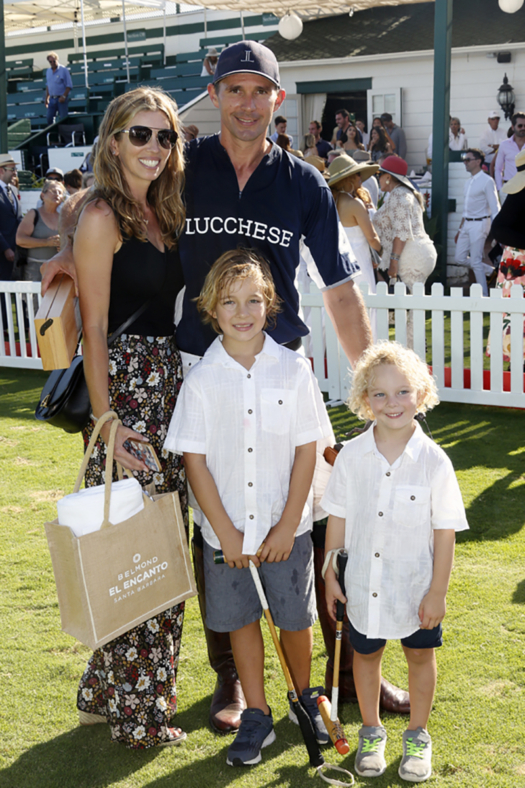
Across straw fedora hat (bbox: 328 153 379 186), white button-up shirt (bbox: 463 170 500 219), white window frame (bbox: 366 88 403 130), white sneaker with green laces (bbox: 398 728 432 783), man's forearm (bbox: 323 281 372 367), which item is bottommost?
white sneaker with green laces (bbox: 398 728 432 783)

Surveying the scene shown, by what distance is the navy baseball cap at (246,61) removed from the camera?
261cm

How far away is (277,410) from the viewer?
2.53 meters

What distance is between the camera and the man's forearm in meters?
2.89

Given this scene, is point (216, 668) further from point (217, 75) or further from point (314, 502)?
point (217, 75)

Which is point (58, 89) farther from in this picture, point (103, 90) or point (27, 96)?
point (27, 96)

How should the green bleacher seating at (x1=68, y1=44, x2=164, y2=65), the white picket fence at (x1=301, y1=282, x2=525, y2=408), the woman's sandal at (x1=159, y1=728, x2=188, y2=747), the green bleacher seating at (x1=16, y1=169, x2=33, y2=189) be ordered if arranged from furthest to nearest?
the green bleacher seating at (x1=68, y1=44, x2=164, y2=65) → the green bleacher seating at (x1=16, y1=169, x2=33, y2=189) → the white picket fence at (x1=301, y1=282, x2=525, y2=408) → the woman's sandal at (x1=159, y1=728, x2=188, y2=747)

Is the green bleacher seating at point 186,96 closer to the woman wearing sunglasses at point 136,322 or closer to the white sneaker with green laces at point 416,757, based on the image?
the woman wearing sunglasses at point 136,322

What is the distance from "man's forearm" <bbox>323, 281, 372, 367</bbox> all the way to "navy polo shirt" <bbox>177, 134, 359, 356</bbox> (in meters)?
0.08

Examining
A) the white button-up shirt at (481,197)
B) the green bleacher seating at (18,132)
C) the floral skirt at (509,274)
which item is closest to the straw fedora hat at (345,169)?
the floral skirt at (509,274)

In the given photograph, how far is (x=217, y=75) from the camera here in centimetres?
269

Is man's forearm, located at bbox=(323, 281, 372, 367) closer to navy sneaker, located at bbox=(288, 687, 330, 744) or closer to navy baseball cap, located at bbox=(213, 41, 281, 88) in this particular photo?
navy baseball cap, located at bbox=(213, 41, 281, 88)

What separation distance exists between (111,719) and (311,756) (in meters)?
0.69

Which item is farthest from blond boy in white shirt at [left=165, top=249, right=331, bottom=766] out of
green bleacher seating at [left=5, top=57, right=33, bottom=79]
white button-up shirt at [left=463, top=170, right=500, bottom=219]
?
green bleacher seating at [left=5, top=57, right=33, bottom=79]

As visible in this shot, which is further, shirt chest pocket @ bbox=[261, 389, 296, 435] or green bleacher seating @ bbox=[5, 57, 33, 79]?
green bleacher seating @ bbox=[5, 57, 33, 79]
